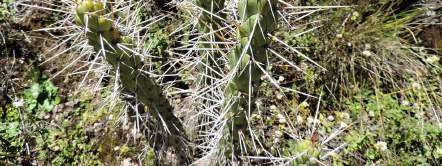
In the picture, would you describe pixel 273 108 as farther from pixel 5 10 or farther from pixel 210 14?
pixel 5 10

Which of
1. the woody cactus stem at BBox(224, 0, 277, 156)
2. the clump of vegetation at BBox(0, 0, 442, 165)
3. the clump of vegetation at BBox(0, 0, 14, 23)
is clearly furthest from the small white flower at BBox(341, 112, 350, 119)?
the clump of vegetation at BBox(0, 0, 14, 23)

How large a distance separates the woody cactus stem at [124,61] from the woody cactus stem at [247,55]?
335 mm

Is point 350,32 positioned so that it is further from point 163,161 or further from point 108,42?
point 108,42

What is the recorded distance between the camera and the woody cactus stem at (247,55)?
134 cm

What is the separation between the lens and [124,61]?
1697 millimetres

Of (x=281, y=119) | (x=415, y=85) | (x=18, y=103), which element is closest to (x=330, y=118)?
(x=281, y=119)

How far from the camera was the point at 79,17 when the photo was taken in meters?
1.44

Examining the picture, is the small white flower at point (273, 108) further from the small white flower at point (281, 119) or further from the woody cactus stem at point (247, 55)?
the woody cactus stem at point (247, 55)

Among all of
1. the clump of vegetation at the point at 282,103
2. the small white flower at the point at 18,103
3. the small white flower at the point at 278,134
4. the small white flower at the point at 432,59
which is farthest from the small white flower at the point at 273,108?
the small white flower at the point at 18,103

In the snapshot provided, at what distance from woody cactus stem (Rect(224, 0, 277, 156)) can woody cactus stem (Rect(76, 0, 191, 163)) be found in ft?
1.10

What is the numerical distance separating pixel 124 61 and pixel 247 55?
0.47 meters

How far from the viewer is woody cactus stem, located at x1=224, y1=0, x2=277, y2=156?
134 cm

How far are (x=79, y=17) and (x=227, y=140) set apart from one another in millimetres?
952

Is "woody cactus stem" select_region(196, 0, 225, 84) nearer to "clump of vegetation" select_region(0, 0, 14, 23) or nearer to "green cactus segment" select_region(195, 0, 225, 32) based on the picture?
"green cactus segment" select_region(195, 0, 225, 32)
